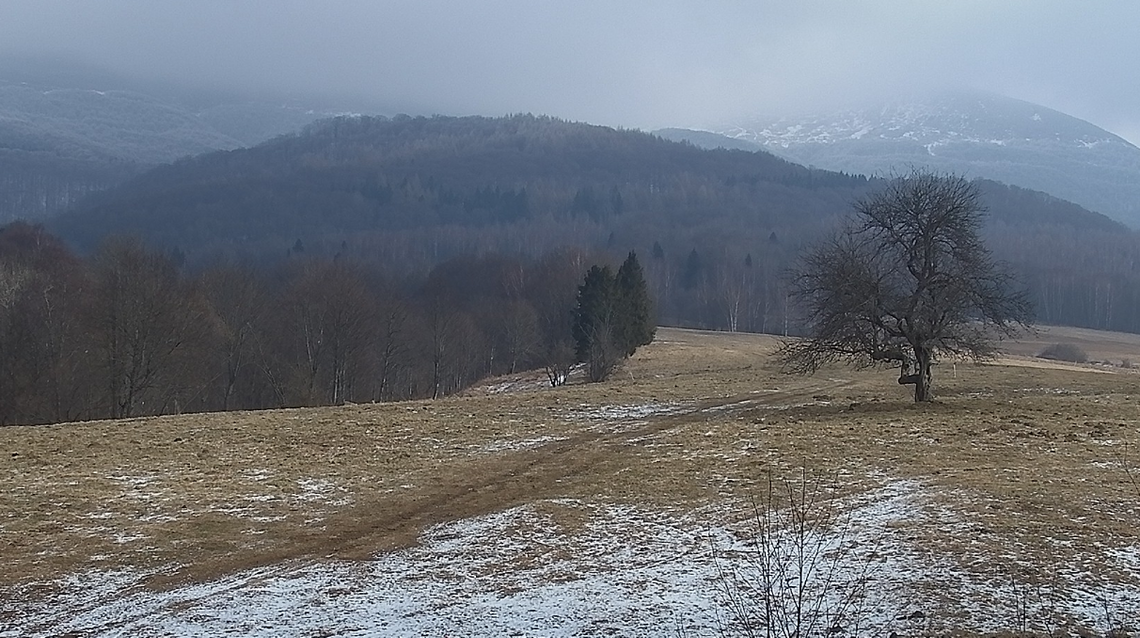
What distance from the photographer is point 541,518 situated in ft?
57.8

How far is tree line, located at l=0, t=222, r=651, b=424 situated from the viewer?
52.2 m

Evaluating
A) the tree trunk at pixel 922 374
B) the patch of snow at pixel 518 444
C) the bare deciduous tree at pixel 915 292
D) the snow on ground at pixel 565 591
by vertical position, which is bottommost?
the patch of snow at pixel 518 444

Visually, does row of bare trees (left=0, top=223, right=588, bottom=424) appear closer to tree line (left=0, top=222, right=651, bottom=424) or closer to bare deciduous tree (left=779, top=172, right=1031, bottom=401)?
tree line (left=0, top=222, right=651, bottom=424)

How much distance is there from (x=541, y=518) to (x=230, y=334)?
2069 inches

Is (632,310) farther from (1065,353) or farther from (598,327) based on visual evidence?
(1065,353)

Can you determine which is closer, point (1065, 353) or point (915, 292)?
point (915, 292)

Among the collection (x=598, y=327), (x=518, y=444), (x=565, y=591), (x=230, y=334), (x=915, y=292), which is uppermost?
(x=915, y=292)

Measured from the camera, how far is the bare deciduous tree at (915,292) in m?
31.0

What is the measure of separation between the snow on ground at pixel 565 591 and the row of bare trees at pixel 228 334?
41571 millimetres

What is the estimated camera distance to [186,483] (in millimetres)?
21891

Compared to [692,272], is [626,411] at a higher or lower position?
lower

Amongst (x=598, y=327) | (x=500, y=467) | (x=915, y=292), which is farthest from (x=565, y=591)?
(x=598, y=327)

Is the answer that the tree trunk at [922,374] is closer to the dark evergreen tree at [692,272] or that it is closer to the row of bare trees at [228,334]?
the row of bare trees at [228,334]

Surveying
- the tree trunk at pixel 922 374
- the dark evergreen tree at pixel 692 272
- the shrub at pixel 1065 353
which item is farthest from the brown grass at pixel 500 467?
the dark evergreen tree at pixel 692 272
